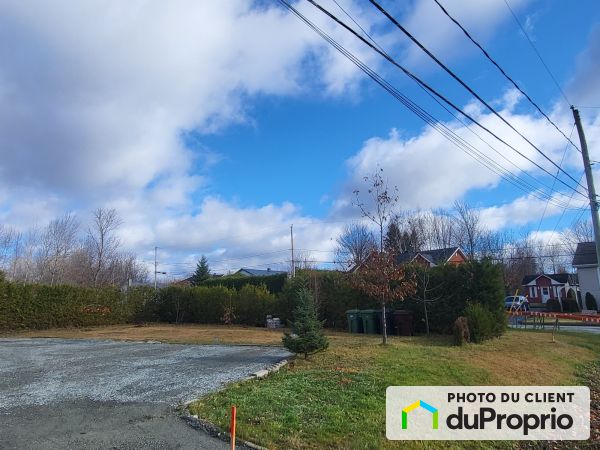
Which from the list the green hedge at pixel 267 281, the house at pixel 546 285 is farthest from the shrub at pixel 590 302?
the green hedge at pixel 267 281

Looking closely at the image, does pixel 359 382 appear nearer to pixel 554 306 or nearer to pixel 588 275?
pixel 588 275

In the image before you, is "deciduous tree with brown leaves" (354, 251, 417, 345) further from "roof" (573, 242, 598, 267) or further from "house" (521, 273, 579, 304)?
"house" (521, 273, 579, 304)

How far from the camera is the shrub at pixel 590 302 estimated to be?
1409 inches

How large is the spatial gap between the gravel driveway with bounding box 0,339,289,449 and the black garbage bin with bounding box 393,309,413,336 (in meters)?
5.90

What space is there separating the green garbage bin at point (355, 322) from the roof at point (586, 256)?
29.4 m

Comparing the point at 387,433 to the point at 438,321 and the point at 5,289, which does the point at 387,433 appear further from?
the point at 5,289

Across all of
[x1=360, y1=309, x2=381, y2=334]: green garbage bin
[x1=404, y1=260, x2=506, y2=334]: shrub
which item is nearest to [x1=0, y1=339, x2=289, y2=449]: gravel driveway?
[x1=360, y1=309, x2=381, y2=334]: green garbage bin

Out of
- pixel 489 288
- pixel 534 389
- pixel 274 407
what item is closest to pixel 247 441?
pixel 274 407

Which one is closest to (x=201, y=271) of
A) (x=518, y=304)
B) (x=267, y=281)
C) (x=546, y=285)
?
(x=267, y=281)

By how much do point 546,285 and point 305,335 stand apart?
56887 mm

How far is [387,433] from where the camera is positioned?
5496 millimetres

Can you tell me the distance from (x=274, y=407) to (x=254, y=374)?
7.12ft

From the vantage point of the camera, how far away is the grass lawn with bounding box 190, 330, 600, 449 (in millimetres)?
5387

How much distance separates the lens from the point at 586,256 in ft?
128
